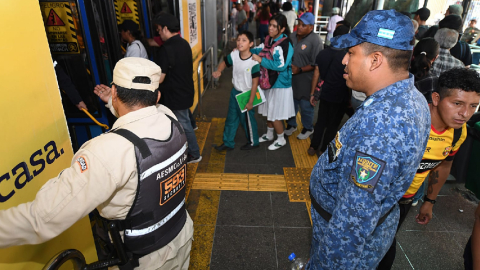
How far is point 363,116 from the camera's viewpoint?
1.31 metres

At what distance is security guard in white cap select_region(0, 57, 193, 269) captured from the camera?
1.19 meters

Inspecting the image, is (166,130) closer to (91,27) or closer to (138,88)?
(138,88)

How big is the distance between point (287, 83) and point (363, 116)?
316 cm

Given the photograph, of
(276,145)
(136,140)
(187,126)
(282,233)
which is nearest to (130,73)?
(136,140)

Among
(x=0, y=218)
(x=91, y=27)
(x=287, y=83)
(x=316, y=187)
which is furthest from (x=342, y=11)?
(x=0, y=218)

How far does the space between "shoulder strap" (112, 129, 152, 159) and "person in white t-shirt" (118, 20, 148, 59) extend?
10.2ft

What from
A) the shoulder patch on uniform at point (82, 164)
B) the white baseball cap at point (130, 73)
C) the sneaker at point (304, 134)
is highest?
the white baseball cap at point (130, 73)

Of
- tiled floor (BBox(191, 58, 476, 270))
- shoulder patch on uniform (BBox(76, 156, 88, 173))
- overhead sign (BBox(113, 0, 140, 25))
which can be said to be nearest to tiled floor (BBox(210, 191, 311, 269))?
tiled floor (BBox(191, 58, 476, 270))

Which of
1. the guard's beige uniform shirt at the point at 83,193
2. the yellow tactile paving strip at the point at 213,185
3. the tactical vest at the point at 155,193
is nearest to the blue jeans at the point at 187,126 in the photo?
the yellow tactile paving strip at the point at 213,185

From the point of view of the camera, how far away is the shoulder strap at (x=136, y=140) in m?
1.35

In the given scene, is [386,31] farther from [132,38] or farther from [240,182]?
[132,38]

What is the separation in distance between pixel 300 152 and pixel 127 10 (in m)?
3.65

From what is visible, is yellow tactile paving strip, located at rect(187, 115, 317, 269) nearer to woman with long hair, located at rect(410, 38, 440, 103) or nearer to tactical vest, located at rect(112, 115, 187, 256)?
tactical vest, located at rect(112, 115, 187, 256)

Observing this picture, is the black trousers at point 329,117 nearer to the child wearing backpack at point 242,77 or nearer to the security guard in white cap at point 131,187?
the child wearing backpack at point 242,77
